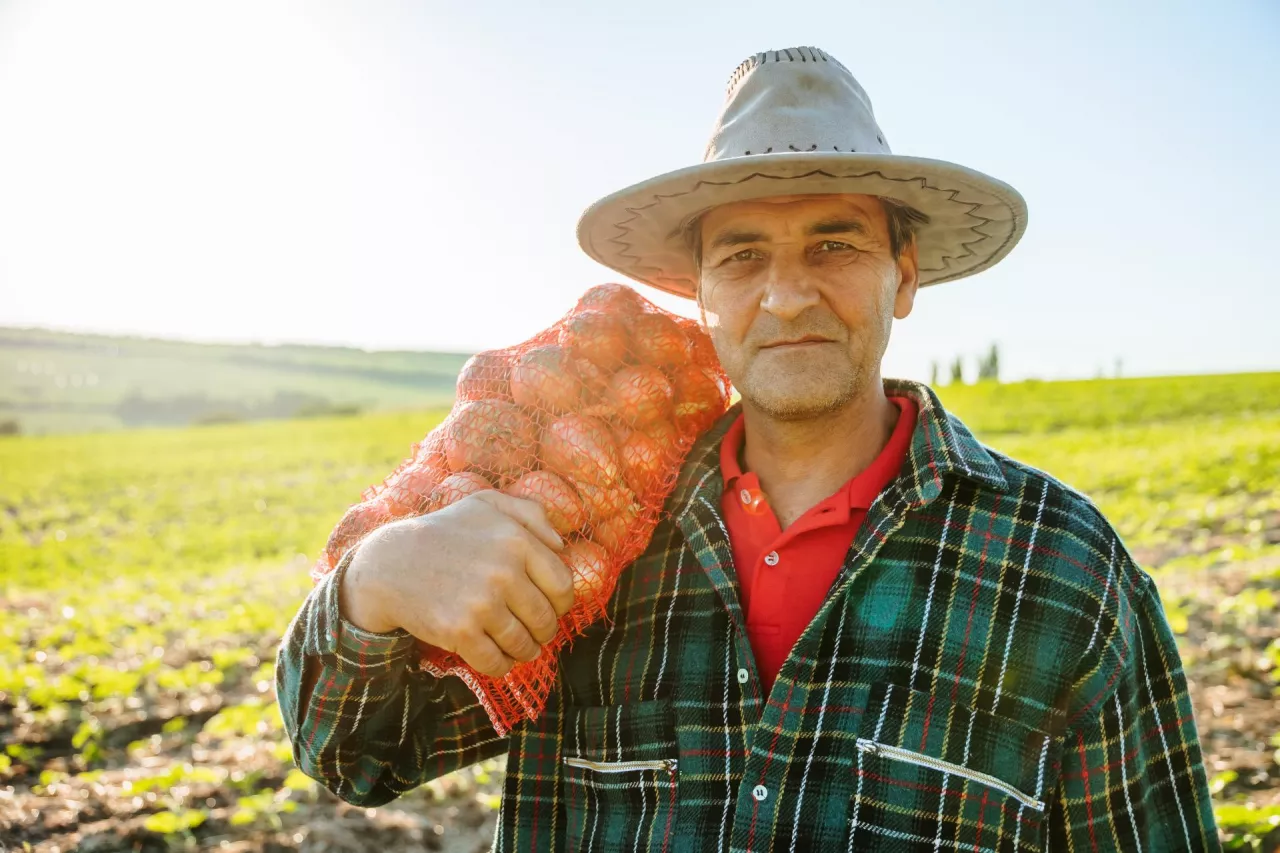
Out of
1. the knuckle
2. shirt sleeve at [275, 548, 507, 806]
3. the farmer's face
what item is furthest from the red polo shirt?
shirt sleeve at [275, 548, 507, 806]

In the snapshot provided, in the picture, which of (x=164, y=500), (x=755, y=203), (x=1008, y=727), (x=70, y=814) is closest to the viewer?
(x=1008, y=727)

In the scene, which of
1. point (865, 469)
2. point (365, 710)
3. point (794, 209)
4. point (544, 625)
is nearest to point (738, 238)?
point (794, 209)

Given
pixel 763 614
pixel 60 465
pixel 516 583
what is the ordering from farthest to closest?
pixel 60 465 < pixel 763 614 < pixel 516 583

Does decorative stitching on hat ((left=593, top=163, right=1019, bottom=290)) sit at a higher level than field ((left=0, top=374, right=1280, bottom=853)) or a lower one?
higher

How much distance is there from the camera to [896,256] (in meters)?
2.33

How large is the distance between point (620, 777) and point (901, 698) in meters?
0.66

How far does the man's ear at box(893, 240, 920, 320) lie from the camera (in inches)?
95.7

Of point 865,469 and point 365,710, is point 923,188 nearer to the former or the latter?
point 865,469

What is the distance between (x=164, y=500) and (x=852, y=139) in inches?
827

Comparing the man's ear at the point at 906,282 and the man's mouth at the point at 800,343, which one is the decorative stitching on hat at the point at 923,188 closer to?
the man's ear at the point at 906,282

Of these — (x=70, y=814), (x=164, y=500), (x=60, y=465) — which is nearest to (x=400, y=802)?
(x=70, y=814)

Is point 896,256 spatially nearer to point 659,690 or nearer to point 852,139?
point 852,139

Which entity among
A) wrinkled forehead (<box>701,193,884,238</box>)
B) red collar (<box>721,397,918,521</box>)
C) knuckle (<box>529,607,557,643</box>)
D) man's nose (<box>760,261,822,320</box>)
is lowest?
knuckle (<box>529,607,557,643</box>)

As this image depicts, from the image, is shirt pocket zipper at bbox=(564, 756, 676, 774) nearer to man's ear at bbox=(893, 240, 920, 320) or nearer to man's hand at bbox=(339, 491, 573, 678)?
man's hand at bbox=(339, 491, 573, 678)
